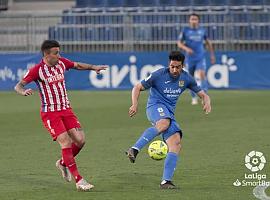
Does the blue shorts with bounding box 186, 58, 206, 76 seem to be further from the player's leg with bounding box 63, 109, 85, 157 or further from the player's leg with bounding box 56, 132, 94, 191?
the player's leg with bounding box 56, 132, 94, 191

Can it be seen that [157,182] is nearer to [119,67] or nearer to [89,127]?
[89,127]

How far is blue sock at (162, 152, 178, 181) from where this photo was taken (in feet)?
31.6

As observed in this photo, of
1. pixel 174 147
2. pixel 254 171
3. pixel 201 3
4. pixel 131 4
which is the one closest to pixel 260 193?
pixel 174 147

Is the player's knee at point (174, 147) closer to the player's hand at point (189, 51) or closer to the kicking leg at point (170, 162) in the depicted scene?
the kicking leg at point (170, 162)

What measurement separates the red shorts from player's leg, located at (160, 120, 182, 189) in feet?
3.93

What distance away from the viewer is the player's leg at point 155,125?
9.92m

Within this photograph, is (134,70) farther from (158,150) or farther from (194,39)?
(158,150)

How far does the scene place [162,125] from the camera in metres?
10.1

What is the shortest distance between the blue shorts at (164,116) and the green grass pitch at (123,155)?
61 cm

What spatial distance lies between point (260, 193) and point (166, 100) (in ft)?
6.46

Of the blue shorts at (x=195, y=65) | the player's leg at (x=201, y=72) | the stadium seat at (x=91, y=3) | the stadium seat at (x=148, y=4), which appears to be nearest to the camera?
the player's leg at (x=201, y=72)

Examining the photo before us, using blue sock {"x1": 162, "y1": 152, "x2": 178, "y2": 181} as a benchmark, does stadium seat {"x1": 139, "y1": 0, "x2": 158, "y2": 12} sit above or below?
above

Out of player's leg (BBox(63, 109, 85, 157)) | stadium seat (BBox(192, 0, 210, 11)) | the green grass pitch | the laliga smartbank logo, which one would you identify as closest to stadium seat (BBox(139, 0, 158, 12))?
stadium seat (BBox(192, 0, 210, 11))

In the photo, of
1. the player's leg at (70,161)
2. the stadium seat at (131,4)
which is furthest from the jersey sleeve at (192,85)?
the stadium seat at (131,4)
